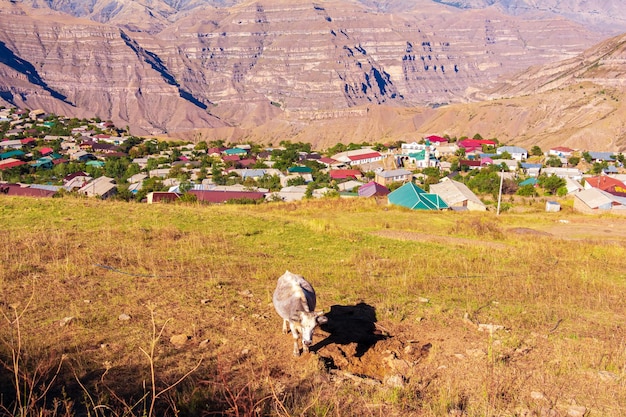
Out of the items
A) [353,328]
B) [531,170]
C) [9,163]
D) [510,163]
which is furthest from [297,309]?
[9,163]

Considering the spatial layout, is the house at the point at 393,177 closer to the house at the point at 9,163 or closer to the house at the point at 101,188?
the house at the point at 101,188

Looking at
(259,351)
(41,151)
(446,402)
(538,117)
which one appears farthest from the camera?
(538,117)

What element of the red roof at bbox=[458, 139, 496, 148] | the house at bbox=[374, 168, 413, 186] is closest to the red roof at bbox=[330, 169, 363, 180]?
the house at bbox=[374, 168, 413, 186]

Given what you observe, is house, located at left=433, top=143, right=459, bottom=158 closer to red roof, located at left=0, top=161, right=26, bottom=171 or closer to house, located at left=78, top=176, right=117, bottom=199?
house, located at left=78, top=176, right=117, bottom=199

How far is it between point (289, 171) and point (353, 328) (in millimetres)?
67249

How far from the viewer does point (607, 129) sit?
107500 mm

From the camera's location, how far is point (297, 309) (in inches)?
290

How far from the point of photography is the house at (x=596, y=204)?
119ft

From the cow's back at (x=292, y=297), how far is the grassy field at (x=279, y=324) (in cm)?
51

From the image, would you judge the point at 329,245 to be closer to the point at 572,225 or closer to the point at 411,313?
the point at 411,313

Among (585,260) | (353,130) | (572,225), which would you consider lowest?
(353,130)

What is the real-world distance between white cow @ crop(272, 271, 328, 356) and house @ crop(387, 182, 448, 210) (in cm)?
2850

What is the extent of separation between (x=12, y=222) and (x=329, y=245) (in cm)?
1027

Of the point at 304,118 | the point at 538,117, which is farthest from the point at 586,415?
the point at 304,118
